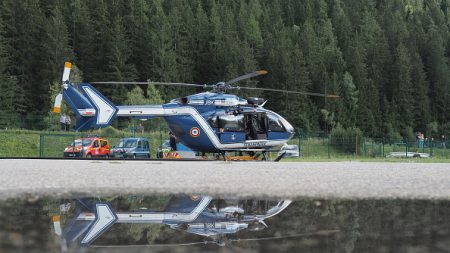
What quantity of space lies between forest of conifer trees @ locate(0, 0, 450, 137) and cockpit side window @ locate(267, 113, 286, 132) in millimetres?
47405

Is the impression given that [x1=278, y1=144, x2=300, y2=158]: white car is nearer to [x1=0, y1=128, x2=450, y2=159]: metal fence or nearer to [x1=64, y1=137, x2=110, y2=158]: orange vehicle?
[x1=0, y1=128, x2=450, y2=159]: metal fence

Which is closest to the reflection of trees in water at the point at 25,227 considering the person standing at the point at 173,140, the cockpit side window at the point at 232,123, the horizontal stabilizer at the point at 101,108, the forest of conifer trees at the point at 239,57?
the horizontal stabilizer at the point at 101,108

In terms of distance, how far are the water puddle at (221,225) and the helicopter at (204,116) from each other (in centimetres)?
1590

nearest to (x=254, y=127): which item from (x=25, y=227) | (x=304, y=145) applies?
(x=304, y=145)

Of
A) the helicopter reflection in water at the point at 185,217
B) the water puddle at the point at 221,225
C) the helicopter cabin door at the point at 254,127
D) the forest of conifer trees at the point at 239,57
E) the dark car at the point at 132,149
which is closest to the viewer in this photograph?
the water puddle at the point at 221,225

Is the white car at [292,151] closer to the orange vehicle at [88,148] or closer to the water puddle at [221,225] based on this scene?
the orange vehicle at [88,148]

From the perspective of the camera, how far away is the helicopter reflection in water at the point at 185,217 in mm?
5957

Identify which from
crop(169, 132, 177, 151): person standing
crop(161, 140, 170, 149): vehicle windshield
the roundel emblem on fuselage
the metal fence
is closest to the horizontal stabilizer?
the roundel emblem on fuselage

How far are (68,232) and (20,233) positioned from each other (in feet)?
1.43

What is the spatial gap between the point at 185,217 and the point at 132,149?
1199 inches

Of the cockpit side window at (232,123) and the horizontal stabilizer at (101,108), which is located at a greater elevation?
the horizontal stabilizer at (101,108)

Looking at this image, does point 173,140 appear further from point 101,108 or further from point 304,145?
point 304,145

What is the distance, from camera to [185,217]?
7184 millimetres

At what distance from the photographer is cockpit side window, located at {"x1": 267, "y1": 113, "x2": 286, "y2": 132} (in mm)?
26000
